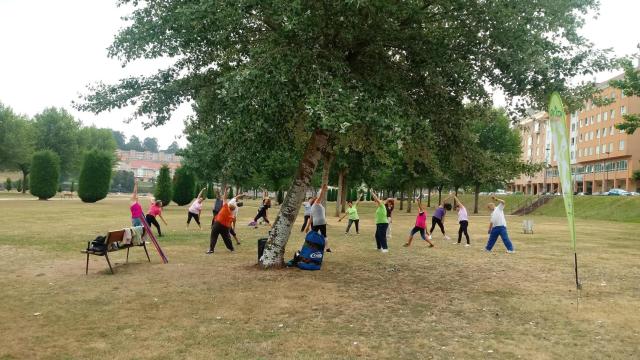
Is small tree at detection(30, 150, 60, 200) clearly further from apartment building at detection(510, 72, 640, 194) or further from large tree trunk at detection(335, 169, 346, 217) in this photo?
apartment building at detection(510, 72, 640, 194)

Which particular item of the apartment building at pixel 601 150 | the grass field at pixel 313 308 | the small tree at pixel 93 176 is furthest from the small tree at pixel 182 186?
the apartment building at pixel 601 150

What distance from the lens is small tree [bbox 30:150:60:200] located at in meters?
48.5

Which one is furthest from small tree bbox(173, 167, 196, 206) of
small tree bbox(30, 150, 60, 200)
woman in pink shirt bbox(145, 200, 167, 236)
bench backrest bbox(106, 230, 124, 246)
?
bench backrest bbox(106, 230, 124, 246)

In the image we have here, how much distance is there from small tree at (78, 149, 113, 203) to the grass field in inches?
1422

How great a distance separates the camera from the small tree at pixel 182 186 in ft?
156

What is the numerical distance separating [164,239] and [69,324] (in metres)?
10.5

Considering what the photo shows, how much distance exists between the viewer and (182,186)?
47.9m

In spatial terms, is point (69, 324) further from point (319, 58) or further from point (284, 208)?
point (319, 58)

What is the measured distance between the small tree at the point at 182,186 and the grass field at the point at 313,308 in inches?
1355

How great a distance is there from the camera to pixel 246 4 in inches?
324

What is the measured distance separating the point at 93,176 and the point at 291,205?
139 ft

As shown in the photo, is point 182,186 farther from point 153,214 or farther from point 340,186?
point 153,214

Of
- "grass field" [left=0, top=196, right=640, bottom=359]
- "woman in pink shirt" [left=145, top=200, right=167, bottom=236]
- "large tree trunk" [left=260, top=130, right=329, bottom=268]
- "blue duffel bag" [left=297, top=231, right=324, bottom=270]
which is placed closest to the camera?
"grass field" [left=0, top=196, right=640, bottom=359]

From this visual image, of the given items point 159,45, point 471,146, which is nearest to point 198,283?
point 159,45
